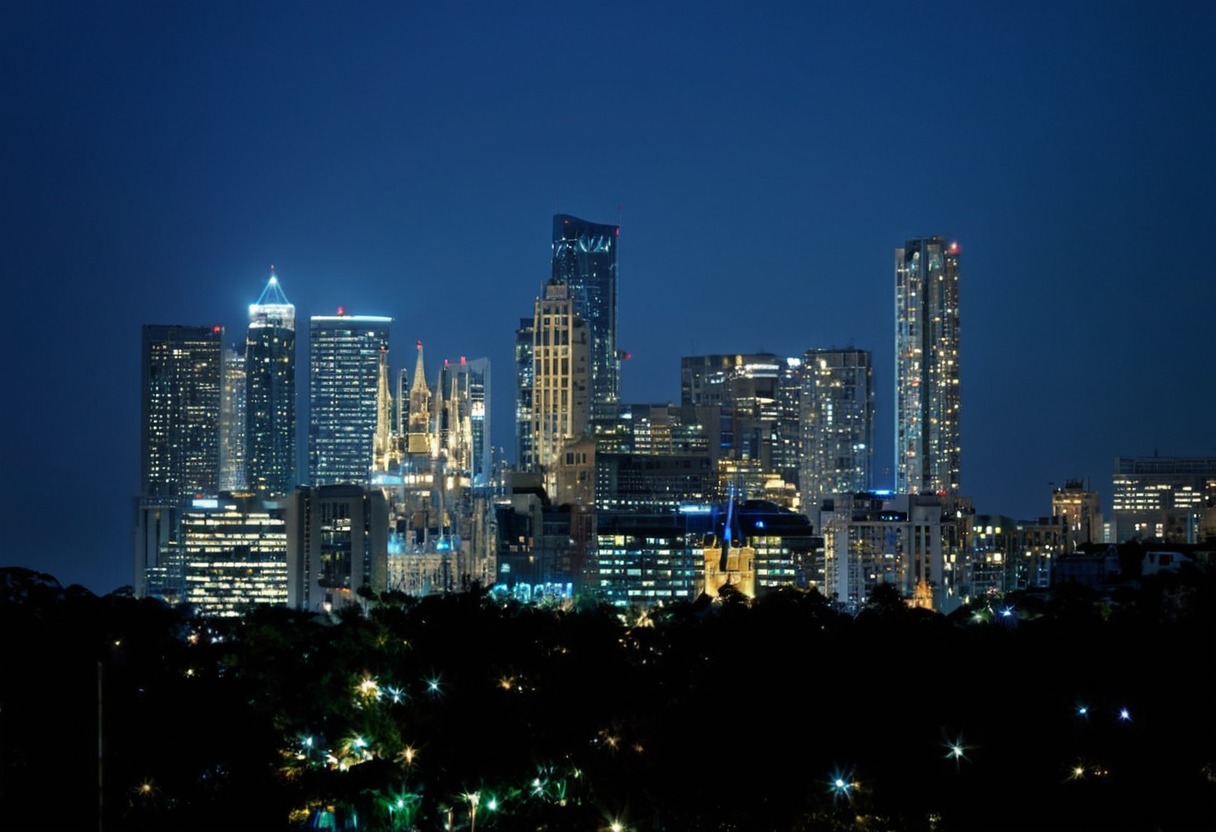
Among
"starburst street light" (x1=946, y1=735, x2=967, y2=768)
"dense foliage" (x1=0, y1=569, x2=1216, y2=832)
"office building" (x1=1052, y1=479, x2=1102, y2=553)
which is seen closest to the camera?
"dense foliage" (x1=0, y1=569, x2=1216, y2=832)

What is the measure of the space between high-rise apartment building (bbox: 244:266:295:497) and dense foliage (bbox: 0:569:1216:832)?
426 ft

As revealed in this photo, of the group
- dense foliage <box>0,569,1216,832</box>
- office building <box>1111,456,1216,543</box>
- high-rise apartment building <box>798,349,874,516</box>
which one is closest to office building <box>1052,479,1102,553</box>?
office building <box>1111,456,1216,543</box>

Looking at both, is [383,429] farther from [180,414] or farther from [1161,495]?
[1161,495]

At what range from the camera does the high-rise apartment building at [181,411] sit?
16975 cm

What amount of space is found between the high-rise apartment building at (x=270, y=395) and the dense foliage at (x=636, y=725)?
130 metres

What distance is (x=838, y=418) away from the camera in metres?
174

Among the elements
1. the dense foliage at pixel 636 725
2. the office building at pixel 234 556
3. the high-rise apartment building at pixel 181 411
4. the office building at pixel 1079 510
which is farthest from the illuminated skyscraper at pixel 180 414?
the dense foliage at pixel 636 725

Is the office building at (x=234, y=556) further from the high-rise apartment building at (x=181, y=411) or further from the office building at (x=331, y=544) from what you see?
the high-rise apartment building at (x=181, y=411)

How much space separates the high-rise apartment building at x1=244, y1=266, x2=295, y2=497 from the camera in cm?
17275

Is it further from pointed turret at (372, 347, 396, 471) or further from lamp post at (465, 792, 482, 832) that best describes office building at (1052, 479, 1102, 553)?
lamp post at (465, 792, 482, 832)

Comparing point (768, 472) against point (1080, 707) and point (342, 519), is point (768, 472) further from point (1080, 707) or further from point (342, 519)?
point (1080, 707)

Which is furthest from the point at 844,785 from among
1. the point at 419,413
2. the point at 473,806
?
the point at 419,413

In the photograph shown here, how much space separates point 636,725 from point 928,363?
120260 mm

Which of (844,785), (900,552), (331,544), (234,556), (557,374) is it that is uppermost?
(557,374)
